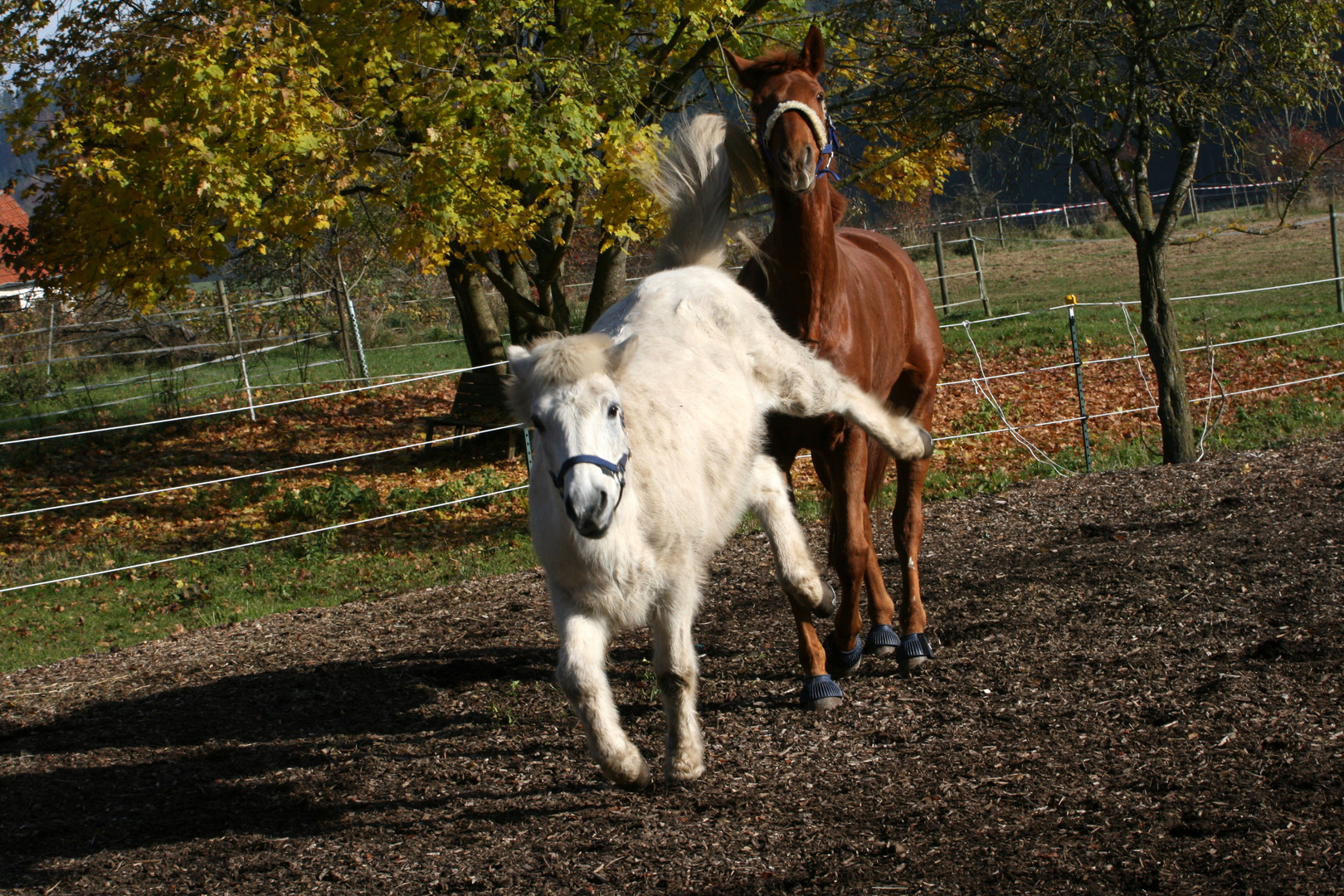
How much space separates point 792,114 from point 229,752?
386 cm

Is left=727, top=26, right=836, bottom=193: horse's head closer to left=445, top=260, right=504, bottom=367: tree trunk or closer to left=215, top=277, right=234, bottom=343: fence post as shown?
left=445, top=260, right=504, bottom=367: tree trunk

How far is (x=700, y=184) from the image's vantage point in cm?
529

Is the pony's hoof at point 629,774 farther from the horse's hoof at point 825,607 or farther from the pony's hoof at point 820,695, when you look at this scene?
the horse's hoof at point 825,607

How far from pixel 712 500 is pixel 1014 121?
607cm

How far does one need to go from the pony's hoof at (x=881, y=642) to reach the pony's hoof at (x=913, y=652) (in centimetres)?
5

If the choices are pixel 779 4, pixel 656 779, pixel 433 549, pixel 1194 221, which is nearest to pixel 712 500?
pixel 656 779

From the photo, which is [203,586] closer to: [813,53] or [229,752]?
[229,752]

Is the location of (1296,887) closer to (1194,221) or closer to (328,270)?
(328,270)

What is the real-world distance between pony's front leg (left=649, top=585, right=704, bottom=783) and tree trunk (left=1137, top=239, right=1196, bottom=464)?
6.92 metres

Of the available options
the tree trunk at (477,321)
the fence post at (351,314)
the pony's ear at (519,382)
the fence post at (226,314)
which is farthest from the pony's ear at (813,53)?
the fence post at (226,314)

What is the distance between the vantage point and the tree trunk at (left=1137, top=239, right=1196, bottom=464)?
363 inches

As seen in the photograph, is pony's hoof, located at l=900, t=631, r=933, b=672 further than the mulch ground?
Yes

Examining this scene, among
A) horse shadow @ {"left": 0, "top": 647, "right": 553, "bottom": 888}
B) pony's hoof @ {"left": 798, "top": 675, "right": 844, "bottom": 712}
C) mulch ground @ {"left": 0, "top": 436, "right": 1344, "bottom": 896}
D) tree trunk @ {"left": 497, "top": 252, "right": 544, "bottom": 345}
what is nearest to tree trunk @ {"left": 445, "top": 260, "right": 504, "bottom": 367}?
tree trunk @ {"left": 497, "top": 252, "right": 544, "bottom": 345}

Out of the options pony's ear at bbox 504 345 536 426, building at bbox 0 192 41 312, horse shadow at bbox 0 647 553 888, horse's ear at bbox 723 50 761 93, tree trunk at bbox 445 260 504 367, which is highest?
building at bbox 0 192 41 312
